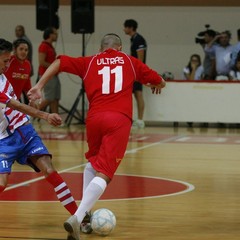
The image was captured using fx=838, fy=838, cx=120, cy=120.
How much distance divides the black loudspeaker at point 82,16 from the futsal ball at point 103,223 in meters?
12.8

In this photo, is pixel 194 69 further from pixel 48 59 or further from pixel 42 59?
pixel 42 59

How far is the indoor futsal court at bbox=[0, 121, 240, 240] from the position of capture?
775cm

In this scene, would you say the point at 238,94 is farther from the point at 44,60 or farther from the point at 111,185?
the point at 111,185

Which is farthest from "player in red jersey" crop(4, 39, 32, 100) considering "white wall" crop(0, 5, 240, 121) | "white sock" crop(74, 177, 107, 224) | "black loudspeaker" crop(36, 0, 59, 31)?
"white wall" crop(0, 5, 240, 121)

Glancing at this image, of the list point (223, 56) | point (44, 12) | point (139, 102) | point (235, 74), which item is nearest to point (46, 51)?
point (44, 12)

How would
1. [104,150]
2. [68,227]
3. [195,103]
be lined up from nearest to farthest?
1. [68,227]
2. [104,150]
3. [195,103]

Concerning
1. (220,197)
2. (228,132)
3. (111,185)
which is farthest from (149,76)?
(228,132)

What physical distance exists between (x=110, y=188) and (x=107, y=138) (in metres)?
3.11

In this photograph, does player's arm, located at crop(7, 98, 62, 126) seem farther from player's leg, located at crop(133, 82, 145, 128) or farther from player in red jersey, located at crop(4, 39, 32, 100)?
player's leg, located at crop(133, 82, 145, 128)

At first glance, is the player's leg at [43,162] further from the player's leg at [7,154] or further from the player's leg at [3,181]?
the player's leg at [3,181]

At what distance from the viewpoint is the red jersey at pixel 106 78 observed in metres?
7.62

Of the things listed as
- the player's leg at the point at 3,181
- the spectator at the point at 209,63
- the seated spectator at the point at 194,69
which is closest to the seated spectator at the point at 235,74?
the spectator at the point at 209,63

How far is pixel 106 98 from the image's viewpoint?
7.62 m

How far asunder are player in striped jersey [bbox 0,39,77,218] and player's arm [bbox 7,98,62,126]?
0.19 m
